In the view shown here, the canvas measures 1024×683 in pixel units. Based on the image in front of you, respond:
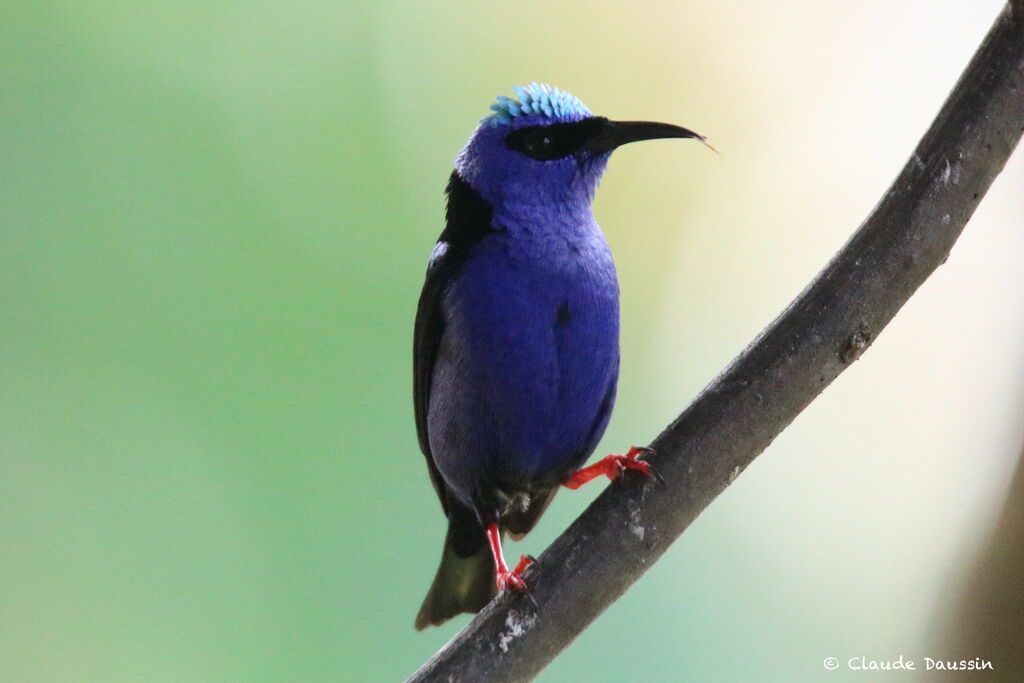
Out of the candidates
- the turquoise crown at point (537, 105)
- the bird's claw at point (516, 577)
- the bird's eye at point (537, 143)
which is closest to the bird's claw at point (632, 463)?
the bird's claw at point (516, 577)

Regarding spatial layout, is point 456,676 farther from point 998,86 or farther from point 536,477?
point 998,86

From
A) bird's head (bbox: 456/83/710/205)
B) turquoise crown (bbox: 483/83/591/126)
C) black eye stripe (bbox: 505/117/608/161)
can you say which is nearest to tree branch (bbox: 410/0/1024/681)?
bird's head (bbox: 456/83/710/205)

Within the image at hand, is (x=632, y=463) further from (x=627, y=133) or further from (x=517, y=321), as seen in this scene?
(x=627, y=133)

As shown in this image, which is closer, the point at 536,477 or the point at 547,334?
the point at 547,334

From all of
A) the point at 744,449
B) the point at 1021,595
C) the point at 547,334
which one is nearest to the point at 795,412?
the point at 744,449

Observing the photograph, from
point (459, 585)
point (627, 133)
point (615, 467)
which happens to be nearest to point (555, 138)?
point (627, 133)

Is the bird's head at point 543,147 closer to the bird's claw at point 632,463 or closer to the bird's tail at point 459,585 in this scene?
the bird's claw at point 632,463

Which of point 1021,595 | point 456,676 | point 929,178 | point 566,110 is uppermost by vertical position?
point 566,110
